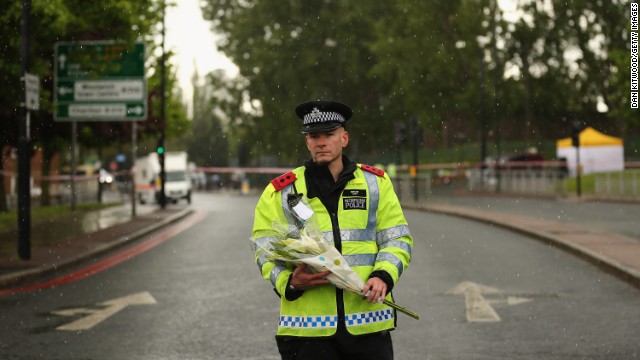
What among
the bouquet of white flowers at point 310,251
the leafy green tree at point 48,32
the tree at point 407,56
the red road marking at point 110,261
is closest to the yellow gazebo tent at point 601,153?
the tree at point 407,56

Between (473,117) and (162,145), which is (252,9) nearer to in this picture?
(473,117)

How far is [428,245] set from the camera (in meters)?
17.1

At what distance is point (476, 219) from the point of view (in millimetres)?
24234

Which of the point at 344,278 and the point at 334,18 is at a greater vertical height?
the point at 334,18

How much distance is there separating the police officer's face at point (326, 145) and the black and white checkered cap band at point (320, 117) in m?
0.05

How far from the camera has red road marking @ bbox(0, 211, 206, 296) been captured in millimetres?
11984

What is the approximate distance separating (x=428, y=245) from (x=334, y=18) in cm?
4346

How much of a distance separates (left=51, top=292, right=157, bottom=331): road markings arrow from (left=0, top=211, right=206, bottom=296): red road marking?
1591mm

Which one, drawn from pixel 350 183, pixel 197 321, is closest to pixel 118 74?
pixel 197 321

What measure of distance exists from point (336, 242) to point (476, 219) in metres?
20.6

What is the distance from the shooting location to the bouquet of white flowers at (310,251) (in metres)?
3.81

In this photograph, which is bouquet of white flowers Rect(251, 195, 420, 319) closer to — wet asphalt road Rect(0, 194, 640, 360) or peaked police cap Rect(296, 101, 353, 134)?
peaked police cap Rect(296, 101, 353, 134)

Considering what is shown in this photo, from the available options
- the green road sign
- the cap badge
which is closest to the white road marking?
the cap badge

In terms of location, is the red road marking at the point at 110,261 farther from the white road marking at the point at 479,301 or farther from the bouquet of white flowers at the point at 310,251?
the bouquet of white flowers at the point at 310,251
